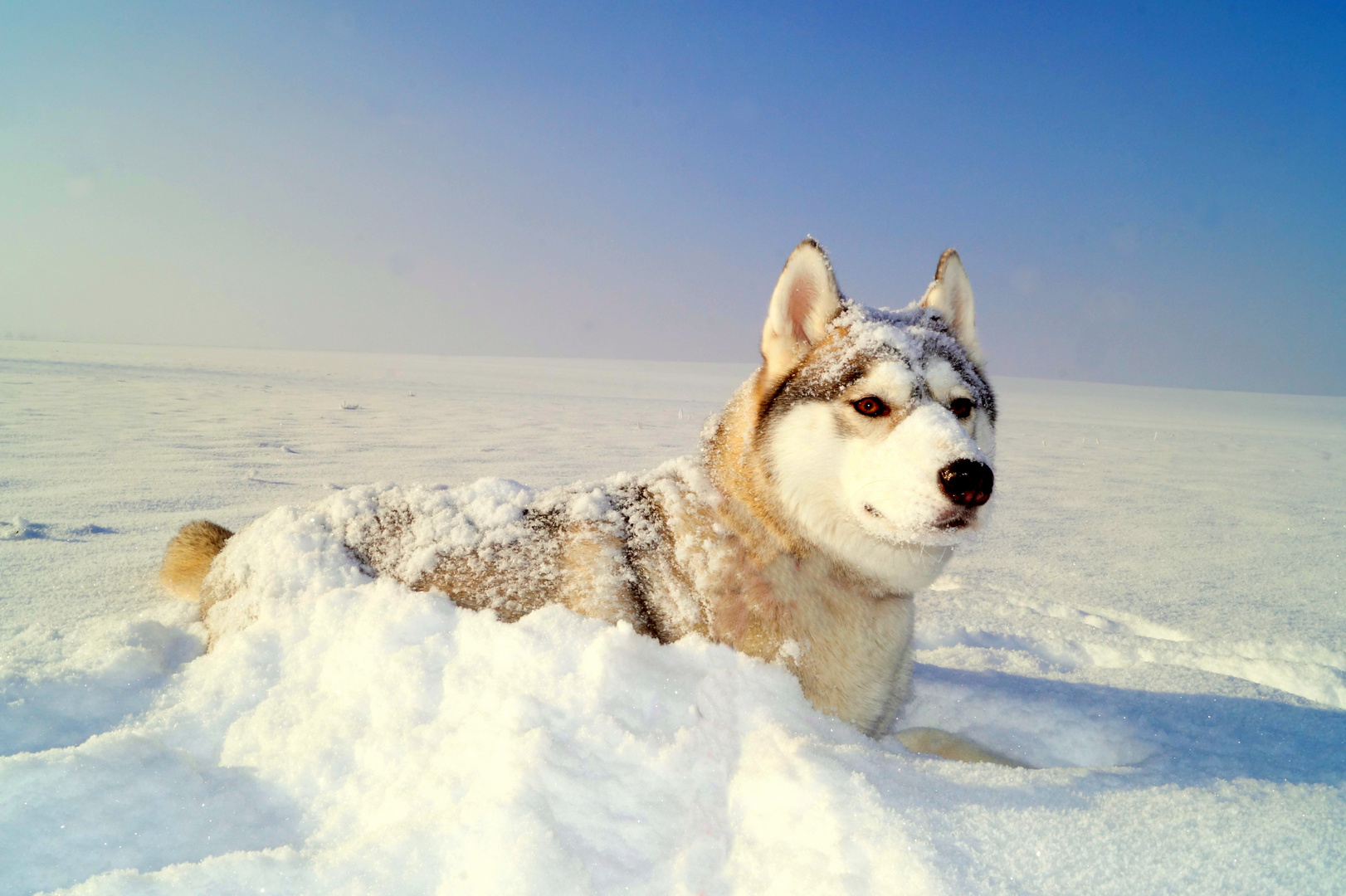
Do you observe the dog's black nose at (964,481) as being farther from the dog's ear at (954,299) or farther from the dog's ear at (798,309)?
the dog's ear at (954,299)

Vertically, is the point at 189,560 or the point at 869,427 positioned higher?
the point at 869,427

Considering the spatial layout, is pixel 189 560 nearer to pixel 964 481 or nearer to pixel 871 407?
pixel 871 407

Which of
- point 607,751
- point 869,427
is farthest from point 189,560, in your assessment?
point 869,427

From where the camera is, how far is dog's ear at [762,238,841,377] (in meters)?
2.53

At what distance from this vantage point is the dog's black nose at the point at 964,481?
1.94 metres

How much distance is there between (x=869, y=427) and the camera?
7.48ft

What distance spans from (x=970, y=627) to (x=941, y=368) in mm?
2273

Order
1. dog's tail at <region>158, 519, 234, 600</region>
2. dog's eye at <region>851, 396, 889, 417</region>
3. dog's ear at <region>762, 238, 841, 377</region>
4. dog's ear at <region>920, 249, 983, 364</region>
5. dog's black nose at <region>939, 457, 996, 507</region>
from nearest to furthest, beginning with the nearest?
dog's black nose at <region>939, 457, 996, 507</region> → dog's eye at <region>851, 396, 889, 417</region> → dog's ear at <region>762, 238, 841, 377</region> → dog's ear at <region>920, 249, 983, 364</region> → dog's tail at <region>158, 519, 234, 600</region>

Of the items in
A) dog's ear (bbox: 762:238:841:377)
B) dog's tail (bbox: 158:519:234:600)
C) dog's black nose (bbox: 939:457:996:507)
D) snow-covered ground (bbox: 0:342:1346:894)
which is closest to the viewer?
snow-covered ground (bbox: 0:342:1346:894)

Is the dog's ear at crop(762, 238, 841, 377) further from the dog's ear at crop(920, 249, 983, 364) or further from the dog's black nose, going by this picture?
the dog's black nose

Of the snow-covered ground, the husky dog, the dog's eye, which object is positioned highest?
the dog's eye

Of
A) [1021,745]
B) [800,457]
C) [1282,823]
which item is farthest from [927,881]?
[1021,745]

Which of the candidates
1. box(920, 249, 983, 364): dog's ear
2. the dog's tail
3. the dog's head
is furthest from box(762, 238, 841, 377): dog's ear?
the dog's tail

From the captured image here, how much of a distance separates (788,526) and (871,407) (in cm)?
56
